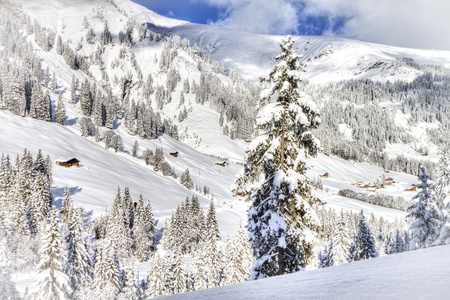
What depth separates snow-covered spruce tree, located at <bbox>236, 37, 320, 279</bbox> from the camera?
1126 centimetres

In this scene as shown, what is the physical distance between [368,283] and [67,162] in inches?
3784

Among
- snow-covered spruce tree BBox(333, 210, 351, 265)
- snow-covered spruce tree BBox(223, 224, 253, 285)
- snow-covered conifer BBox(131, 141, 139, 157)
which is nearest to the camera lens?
snow-covered spruce tree BBox(223, 224, 253, 285)

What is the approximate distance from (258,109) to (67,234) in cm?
2778

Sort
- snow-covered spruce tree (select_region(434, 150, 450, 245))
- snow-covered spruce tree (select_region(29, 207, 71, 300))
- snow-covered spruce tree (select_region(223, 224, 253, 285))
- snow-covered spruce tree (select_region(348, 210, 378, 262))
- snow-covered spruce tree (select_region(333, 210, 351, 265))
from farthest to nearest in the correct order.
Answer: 1. snow-covered spruce tree (select_region(333, 210, 351, 265))
2. snow-covered spruce tree (select_region(348, 210, 378, 262))
3. snow-covered spruce tree (select_region(223, 224, 253, 285))
4. snow-covered spruce tree (select_region(29, 207, 71, 300))
5. snow-covered spruce tree (select_region(434, 150, 450, 245))

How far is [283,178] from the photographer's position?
11312 mm

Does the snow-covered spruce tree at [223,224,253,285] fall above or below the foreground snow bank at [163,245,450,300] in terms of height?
below

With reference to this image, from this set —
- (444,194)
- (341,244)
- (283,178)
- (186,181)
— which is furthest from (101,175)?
(283,178)

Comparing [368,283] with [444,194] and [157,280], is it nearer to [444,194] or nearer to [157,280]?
[444,194]

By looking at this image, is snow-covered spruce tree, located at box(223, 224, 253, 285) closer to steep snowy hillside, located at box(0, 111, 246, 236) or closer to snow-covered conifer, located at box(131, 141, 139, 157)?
steep snowy hillside, located at box(0, 111, 246, 236)

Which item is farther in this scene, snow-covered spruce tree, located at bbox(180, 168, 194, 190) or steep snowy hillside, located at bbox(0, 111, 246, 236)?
snow-covered spruce tree, located at bbox(180, 168, 194, 190)

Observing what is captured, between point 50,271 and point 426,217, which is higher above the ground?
point 426,217

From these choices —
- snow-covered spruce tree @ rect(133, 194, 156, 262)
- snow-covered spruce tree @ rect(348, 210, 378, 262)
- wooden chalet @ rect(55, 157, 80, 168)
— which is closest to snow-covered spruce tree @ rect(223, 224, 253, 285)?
snow-covered spruce tree @ rect(348, 210, 378, 262)

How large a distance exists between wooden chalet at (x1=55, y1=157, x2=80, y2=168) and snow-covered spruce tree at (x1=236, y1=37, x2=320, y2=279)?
87048 millimetres

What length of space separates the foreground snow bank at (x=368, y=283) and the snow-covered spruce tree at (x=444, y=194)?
63.5 ft
